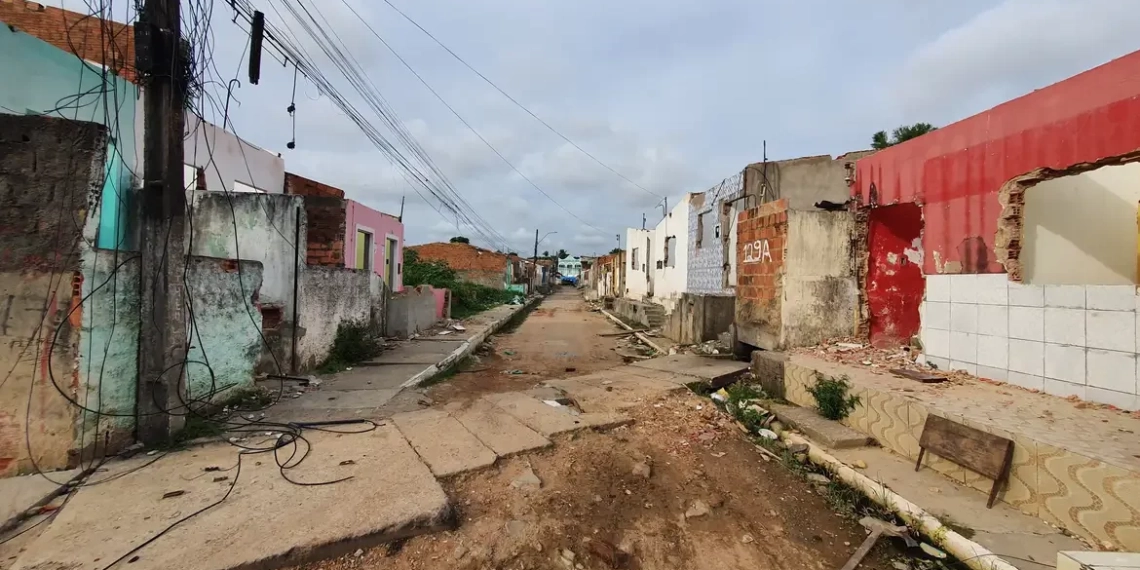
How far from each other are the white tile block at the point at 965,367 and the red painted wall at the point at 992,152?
3.50 feet

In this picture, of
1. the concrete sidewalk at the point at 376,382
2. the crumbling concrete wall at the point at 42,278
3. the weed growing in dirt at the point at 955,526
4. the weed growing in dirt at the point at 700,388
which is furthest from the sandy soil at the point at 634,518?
the crumbling concrete wall at the point at 42,278

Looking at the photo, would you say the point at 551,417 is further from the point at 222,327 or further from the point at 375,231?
the point at 375,231

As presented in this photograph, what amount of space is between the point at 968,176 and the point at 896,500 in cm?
416

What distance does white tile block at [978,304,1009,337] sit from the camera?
4.67 metres

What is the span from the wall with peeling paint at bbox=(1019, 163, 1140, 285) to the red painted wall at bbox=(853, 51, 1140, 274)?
16.0 inches

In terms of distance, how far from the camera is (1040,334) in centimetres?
434

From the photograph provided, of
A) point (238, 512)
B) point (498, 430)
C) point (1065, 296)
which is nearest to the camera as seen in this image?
point (238, 512)

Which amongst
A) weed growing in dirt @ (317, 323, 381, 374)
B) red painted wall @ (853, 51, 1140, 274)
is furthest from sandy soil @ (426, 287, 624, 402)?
red painted wall @ (853, 51, 1140, 274)

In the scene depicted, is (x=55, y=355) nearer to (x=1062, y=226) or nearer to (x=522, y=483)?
(x=522, y=483)

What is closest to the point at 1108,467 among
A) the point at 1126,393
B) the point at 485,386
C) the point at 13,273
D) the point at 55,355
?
the point at 1126,393

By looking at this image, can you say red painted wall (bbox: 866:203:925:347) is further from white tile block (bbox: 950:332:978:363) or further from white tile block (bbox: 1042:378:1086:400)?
white tile block (bbox: 1042:378:1086:400)

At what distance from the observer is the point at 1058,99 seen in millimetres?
4598

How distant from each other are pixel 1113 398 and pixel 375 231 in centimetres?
1271

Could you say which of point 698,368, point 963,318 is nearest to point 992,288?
point 963,318
